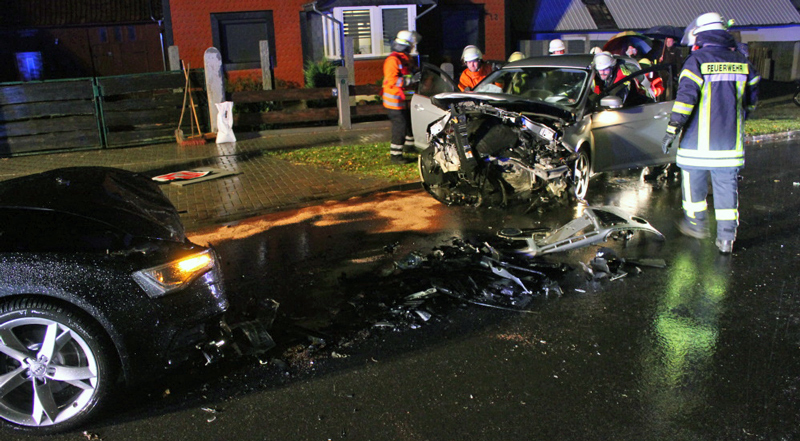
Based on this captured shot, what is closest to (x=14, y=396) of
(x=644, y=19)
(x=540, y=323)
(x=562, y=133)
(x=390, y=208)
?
(x=540, y=323)

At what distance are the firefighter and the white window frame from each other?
27.1 ft

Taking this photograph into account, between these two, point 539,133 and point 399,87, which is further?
point 399,87

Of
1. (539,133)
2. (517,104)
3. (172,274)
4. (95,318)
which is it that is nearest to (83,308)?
(95,318)

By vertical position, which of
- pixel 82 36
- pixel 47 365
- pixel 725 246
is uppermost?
pixel 82 36

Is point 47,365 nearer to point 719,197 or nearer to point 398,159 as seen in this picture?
point 719,197

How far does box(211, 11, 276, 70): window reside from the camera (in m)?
18.4

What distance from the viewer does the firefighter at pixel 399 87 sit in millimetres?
10180

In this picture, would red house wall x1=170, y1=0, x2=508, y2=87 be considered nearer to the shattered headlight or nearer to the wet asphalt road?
the shattered headlight

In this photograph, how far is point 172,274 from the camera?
143 inches

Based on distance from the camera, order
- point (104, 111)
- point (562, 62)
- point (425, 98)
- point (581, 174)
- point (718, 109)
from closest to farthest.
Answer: point (718, 109)
point (581, 174)
point (562, 62)
point (425, 98)
point (104, 111)

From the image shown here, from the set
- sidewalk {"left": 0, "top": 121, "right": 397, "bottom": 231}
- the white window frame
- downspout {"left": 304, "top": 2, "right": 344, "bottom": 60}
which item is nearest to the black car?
sidewalk {"left": 0, "top": 121, "right": 397, "bottom": 231}

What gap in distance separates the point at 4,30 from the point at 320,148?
17130mm

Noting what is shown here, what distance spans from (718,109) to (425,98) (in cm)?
455

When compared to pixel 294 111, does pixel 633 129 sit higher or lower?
lower
